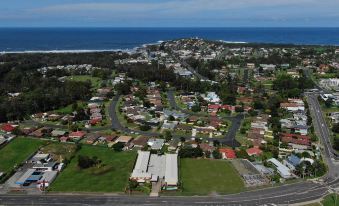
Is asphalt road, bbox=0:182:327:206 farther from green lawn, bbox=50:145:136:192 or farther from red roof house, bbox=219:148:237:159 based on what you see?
red roof house, bbox=219:148:237:159

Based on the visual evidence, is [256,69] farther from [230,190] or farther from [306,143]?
[230,190]

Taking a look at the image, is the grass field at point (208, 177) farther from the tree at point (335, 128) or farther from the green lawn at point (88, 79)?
the green lawn at point (88, 79)

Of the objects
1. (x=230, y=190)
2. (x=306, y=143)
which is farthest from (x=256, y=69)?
(x=230, y=190)

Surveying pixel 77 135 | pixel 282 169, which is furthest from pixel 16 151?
pixel 282 169

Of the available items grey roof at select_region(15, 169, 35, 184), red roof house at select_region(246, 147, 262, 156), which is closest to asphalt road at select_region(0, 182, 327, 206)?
grey roof at select_region(15, 169, 35, 184)

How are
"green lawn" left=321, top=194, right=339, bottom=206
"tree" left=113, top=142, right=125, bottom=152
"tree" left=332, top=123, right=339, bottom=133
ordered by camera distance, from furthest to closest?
"tree" left=332, top=123, right=339, bottom=133
"tree" left=113, top=142, right=125, bottom=152
"green lawn" left=321, top=194, right=339, bottom=206

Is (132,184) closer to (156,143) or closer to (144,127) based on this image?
(156,143)
